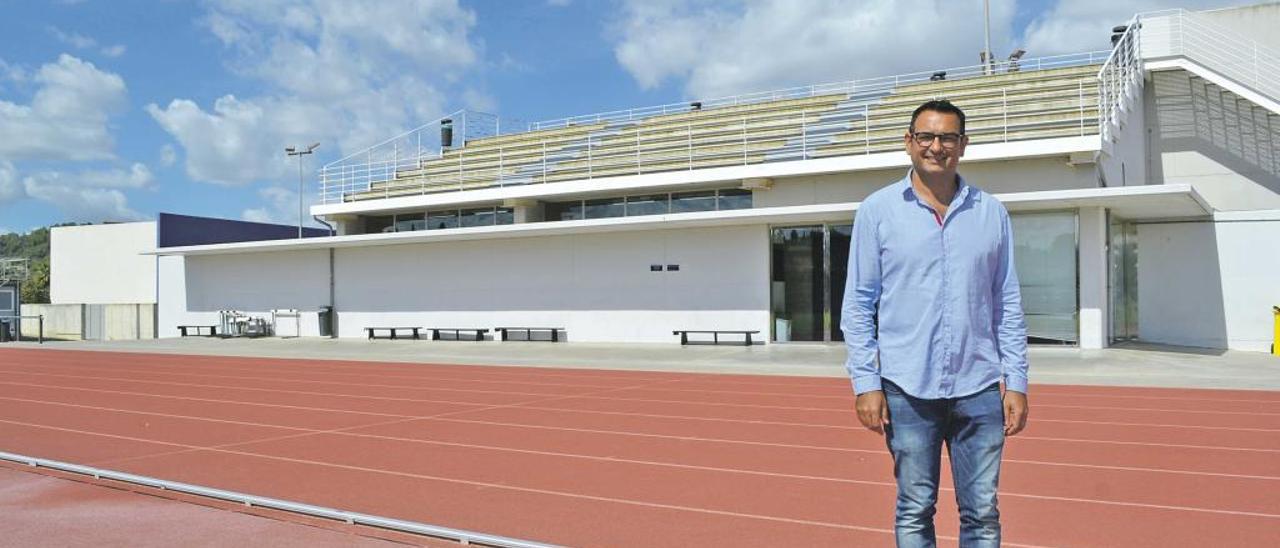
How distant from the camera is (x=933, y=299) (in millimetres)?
3137

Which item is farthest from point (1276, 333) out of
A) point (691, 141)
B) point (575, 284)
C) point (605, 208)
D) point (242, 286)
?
point (242, 286)

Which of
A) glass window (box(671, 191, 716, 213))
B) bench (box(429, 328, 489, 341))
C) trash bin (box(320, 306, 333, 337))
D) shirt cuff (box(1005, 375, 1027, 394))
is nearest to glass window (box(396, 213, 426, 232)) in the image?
trash bin (box(320, 306, 333, 337))

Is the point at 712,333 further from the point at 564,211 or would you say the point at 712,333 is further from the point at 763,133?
the point at 564,211

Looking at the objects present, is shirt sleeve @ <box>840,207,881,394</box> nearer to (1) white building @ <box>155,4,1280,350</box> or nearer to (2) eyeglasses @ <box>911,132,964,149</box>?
(2) eyeglasses @ <box>911,132,964,149</box>

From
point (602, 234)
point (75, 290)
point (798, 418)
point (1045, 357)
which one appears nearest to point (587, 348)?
point (602, 234)

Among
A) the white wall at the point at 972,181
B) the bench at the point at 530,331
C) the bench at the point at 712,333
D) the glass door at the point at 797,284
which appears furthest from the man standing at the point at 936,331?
the bench at the point at 530,331

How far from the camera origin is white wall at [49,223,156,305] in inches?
1508

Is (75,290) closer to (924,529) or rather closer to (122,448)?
(122,448)

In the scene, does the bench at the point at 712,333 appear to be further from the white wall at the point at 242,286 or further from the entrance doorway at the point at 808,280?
the white wall at the point at 242,286

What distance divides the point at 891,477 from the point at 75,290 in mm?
43072

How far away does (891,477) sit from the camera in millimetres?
6672

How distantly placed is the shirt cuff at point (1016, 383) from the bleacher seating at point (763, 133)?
59.2 ft

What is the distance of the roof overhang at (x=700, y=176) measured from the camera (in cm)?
1891

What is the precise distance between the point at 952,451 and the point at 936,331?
17.9 inches
